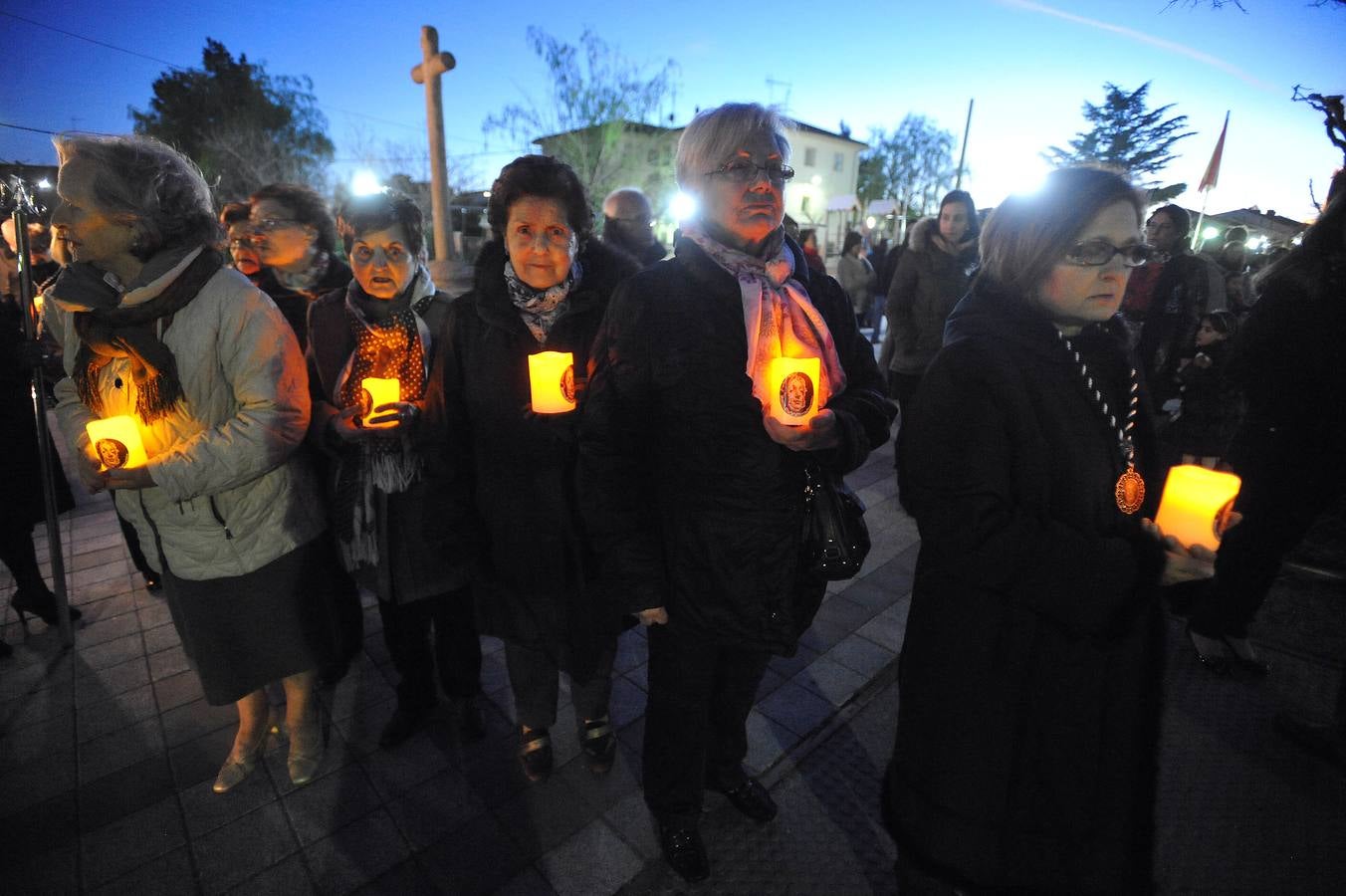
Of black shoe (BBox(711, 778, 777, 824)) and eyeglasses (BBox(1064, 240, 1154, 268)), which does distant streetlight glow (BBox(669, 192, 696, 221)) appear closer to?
eyeglasses (BBox(1064, 240, 1154, 268))

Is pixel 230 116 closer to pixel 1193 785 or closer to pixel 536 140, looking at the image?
pixel 536 140

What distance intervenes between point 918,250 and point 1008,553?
4520 millimetres

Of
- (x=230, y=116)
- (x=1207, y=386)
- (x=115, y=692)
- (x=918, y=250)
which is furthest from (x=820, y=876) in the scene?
(x=230, y=116)

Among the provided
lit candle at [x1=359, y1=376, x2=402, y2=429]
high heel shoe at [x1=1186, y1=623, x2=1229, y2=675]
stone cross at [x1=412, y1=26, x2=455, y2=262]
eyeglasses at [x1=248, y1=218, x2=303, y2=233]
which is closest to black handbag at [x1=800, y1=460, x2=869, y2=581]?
lit candle at [x1=359, y1=376, x2=402, y2=429]

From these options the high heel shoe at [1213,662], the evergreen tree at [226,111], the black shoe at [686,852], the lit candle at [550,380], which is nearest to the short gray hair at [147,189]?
the lit candle at [550,380]

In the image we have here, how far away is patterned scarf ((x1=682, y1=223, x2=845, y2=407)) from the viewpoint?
178 centimetres

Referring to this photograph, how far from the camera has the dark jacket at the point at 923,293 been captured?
5.19 metres

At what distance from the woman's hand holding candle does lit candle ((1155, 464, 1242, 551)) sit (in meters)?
0.74

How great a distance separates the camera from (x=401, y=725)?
9.55 feet

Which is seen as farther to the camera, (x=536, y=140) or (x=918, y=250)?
(x=536, y=140)

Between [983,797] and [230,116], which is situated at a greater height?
[230,116]

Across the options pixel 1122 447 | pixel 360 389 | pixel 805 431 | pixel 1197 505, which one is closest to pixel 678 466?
pixel 805 431

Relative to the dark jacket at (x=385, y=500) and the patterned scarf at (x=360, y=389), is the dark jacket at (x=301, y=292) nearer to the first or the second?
the dark jacket at (x=385, y=500)

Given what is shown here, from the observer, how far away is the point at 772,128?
1914 millimetres
